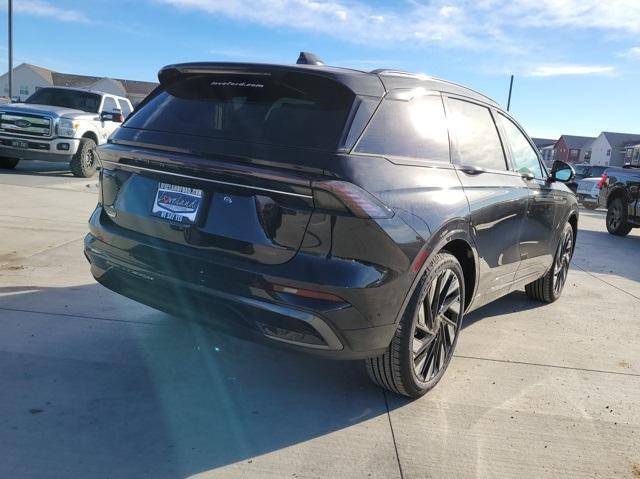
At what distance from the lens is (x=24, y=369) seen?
3283 mm

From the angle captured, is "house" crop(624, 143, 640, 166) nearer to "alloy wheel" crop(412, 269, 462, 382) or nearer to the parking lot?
the parking lot

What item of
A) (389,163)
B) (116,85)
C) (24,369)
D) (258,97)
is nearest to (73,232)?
(24,369)

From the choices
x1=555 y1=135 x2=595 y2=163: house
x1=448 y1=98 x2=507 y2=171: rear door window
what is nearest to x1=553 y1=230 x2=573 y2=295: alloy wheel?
x1=448 y1=98 x2=507 y2=171: rear door window

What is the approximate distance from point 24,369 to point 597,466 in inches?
123

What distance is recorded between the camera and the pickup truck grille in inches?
453

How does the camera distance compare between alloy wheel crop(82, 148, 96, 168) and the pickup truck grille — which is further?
alloy wheel crop(82, 148, 96, 168)

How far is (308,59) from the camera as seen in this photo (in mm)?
3395

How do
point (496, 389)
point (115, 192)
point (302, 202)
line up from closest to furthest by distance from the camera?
point (302, 202) → point (115, 192) → point (496, 389)

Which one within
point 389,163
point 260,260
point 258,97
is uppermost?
point 258,97

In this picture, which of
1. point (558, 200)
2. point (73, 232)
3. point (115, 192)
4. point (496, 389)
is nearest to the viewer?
point (115, 192)

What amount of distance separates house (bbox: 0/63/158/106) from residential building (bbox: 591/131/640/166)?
2435 inches

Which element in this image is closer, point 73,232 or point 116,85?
point 73,232

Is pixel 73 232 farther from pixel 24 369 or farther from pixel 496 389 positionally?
pixel 496 389

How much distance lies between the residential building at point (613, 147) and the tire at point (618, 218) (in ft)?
206
